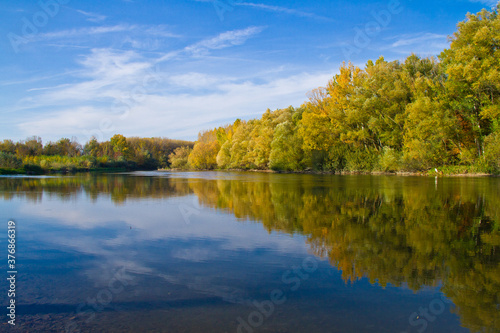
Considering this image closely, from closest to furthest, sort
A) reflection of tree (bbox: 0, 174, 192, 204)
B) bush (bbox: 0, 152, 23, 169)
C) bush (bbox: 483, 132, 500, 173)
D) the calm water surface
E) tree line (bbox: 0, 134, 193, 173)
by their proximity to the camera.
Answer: the calm water surface, reflection of tree (bbox: 0, 174, 192, 204), bush (bbox: 483, 132, 500, 173), bush (bbox: 0, 152, 23, 169), tree line (bbox: 0, 134, 193, 173)

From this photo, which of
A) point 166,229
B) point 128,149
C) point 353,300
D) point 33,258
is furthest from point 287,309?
point 128,149

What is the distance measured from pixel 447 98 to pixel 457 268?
36.6 m

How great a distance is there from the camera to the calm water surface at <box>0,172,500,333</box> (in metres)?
3.74

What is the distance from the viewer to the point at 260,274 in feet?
17.3

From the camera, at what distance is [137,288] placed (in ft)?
15.4

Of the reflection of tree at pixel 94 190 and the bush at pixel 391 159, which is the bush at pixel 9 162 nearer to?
the reflection of tree at pixel 94 190

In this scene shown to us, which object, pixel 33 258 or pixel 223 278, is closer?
pixel 223 278

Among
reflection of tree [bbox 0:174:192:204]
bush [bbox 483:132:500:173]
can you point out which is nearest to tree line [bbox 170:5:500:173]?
bush [bbox 483:132:500:173]

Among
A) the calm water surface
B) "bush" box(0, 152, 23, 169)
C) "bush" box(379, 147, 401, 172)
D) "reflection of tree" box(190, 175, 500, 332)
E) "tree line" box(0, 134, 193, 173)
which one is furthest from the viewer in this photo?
"tree line" box(0, 134, 193, 173)

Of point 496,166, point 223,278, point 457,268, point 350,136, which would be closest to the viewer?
point 223,278

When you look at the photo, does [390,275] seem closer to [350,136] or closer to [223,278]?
[223,278]

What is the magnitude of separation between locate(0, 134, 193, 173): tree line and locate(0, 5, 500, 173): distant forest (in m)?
0.39

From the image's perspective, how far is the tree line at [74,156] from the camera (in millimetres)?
53188

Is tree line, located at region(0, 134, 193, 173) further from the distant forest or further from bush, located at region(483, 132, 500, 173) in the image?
bush, located at region(483, 132, 500, 173)
